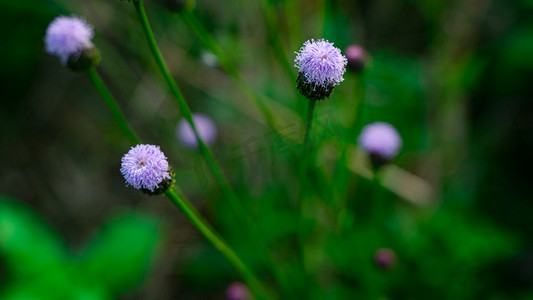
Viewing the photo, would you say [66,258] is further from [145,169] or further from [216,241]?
[145,169]

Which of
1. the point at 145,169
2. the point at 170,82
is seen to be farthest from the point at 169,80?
the point at 145,169

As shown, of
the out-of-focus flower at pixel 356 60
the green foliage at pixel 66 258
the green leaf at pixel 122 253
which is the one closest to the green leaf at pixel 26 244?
the green foliage at pixel 66 258

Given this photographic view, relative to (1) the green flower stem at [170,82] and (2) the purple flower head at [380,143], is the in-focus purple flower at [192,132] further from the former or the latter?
(2) the purple flower head at [380,143]

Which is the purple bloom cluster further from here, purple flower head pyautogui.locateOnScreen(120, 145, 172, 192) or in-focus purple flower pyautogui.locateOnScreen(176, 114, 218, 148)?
in-focus purple flower pyautogui.locateOnScreen(176, 114, 218, 148)

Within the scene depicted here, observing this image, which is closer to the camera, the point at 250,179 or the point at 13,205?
the point at 13,205

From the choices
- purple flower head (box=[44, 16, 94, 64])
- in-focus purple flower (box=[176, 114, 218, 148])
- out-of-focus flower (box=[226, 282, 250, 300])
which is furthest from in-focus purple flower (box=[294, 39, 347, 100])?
out-of-focus flower (box=[226, 282, 250, 300])

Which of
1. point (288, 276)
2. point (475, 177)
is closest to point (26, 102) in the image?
point (288, 276)

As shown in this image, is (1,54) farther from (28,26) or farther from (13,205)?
(13,205)
